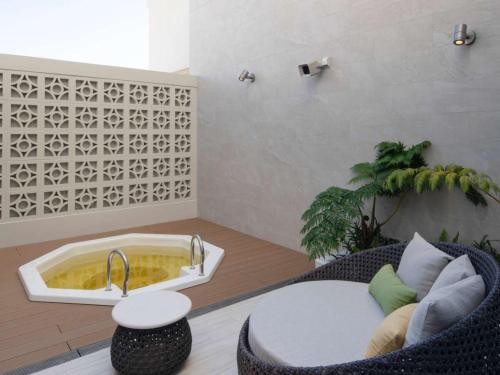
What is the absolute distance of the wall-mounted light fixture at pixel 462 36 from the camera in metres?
3.23

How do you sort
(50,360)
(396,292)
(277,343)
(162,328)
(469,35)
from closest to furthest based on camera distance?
(277,343) → (396,292) → (162,328) → (50,360) → (469,35)

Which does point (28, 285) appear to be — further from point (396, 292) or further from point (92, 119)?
point (396, 292)

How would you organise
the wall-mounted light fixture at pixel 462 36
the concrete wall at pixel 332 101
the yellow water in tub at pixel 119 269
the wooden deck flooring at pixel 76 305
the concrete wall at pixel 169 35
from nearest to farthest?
the wooden deck flooring at pixel 76 305 → the wall-mounted light fixture at pixel 462 36 → the concrete wall at pixel 332 101 → the yellow water in tub at pixel 119 269 → the concrete wall at pixel 169 35

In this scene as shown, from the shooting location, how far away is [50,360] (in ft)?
8.73

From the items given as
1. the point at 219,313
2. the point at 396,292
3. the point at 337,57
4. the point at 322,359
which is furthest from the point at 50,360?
the point at 337,57

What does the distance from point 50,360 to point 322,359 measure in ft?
6.28

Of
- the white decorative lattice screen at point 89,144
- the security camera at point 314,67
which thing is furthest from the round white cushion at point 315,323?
the white decorative lattice screen at point 89,144

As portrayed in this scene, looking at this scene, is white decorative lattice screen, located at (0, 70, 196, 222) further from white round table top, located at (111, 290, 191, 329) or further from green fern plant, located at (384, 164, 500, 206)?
green fern plant, located at (384, 164, 500, 206)

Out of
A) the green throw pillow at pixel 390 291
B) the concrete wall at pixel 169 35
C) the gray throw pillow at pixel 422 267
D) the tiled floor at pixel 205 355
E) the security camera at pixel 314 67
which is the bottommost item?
the tiled floor at pixel 205 355

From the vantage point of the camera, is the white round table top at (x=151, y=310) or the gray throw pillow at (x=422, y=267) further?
the white round table top at (x=151, y=310)

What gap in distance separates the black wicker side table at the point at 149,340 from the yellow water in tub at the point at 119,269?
213 centimetres

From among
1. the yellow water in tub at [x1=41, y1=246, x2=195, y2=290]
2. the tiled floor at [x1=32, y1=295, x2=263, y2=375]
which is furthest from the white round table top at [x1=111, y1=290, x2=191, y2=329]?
the yellow water in tub at [x1=41, y1=246, x2=195, y2=290]

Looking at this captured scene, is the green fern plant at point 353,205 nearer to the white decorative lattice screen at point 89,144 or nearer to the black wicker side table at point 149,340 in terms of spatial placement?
the black wicker side table at point 149,340

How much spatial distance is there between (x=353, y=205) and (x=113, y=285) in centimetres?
239
